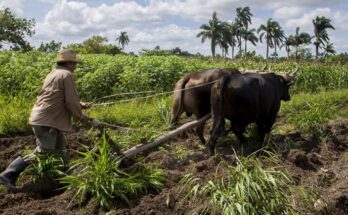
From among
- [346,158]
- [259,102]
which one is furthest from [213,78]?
[346,158]

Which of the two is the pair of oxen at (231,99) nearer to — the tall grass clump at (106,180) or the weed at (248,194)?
the tall grass clump at (106,180)

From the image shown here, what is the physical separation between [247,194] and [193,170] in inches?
75.2

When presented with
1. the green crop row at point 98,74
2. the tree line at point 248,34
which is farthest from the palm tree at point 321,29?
the green crop row at point 98,74

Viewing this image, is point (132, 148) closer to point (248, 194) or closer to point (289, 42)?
point (248, 194)

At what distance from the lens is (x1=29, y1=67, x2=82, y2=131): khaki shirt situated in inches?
236

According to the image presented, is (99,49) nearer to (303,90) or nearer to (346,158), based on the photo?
(303,90)

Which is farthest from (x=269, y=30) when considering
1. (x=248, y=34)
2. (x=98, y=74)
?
(x=98, y=74)

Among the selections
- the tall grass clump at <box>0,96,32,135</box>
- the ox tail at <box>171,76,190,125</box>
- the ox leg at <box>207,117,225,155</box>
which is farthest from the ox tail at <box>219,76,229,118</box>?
the tall grass clump at <box>0,96,32,135</box>

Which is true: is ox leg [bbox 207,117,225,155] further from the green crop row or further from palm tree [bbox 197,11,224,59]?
palm tree [bbox 197,11,224,59]

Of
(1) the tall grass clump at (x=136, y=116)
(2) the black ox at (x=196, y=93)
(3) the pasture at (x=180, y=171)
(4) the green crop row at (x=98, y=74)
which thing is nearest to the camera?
(3) the pasture at (x=180, y=171)

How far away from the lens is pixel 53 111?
611 cm

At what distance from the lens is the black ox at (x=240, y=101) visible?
8039mm

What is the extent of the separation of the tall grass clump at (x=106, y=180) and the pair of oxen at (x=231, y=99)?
88.9 inches

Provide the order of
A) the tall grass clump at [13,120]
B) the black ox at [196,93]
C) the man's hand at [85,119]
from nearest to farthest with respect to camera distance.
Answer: the man's hand at [85,119], the black ox at [196,93], the tall grass clump at [13,120]
